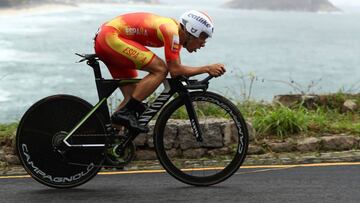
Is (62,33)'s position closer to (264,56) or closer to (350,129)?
Answer: (264,56)

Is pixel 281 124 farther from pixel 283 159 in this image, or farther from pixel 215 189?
pixel 215 189

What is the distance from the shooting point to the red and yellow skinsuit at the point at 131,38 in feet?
16.0

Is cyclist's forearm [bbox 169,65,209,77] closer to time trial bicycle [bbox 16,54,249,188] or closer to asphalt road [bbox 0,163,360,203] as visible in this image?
time trial bicycle [bbox 16,54,249,188]

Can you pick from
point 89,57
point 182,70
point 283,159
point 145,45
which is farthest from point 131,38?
point 283,159

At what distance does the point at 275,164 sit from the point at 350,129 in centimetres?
153

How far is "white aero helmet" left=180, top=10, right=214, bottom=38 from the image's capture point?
15.9ft

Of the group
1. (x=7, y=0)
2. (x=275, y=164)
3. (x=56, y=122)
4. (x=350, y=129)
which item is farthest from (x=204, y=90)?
(x=7, y=0)

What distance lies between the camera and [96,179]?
5727mm

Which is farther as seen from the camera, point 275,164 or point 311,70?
point 311,70

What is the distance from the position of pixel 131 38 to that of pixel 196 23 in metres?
0.57

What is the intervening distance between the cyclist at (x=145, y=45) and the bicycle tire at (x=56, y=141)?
0.32m

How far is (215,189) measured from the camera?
523 centimetres

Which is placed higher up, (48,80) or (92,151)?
(92,151)

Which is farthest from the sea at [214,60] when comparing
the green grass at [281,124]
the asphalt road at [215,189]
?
the asphalt road at [215,189]
